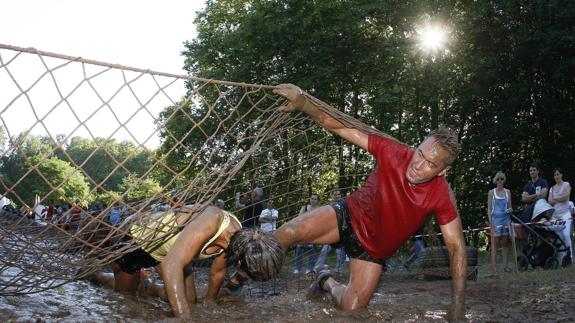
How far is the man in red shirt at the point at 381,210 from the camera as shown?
13.6 feet

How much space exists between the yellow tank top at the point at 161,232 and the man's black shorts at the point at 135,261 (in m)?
0.31

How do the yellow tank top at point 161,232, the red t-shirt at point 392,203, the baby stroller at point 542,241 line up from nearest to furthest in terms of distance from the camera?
the yellow tank top at point 161,232, the red t-shirt at point 392,203, the baby stroller at point 542,241

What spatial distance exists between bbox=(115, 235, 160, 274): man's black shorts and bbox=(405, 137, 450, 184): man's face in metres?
2.28

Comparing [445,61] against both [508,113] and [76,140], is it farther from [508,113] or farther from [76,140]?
[76,140]

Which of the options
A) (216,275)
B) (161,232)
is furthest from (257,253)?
(216,275)

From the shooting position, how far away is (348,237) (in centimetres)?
475

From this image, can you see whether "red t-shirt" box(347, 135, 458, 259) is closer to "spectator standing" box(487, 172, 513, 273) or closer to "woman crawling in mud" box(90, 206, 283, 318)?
"woman crawling in mud" box(90, 206, 283, 318)

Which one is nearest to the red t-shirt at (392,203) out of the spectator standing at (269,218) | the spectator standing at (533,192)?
the spectator standing at (269,218)

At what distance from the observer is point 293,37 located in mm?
17281

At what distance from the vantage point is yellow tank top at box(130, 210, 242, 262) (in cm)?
395

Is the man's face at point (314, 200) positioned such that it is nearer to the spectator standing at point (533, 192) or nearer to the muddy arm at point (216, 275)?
the spectator standing at point (533, 192)

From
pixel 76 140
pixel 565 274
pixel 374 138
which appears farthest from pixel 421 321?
pixel 76 140

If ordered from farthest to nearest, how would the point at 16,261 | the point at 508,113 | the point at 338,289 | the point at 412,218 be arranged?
1. the point at 508,113
2. the point at 338,289
3. the point at 412,218
4. the point at 16,261

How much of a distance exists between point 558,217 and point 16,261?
678 cm
